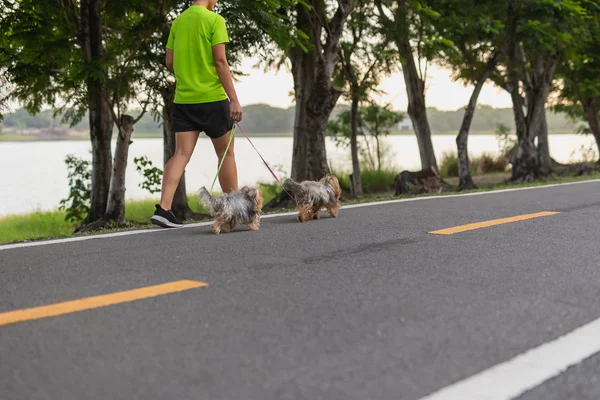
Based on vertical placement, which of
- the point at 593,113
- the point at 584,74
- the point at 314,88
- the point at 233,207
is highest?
the point at 584,74

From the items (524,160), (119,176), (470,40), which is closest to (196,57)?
(119,176)

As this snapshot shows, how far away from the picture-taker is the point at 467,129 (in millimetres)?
23094

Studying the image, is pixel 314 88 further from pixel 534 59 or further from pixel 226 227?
pixel 534 59

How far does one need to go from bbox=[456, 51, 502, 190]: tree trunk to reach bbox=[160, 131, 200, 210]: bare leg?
15635mm

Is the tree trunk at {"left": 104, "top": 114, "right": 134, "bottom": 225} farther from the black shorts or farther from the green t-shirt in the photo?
the green t-shirt

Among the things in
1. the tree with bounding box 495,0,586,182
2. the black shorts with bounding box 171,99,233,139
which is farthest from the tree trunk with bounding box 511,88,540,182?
the black shorts with bounding box 171,99,233,139

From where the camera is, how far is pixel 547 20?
65.0 feet

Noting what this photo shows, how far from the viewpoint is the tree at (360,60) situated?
21.8m

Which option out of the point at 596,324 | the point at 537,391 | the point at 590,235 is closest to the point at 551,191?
the point at 590,235

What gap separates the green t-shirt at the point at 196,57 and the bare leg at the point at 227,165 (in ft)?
1.49

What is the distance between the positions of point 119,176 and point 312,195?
29.6 ft

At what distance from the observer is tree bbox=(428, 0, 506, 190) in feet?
65.1

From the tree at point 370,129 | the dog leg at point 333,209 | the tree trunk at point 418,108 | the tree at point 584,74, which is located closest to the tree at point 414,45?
the tree trunk at point 418,108

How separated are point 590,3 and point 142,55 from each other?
42.9 feet
